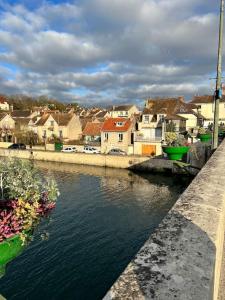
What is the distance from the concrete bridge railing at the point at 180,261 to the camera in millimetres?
2221

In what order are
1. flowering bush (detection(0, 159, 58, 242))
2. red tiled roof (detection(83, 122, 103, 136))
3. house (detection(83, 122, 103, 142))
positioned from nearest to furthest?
flowering bush (detection(0, 159, 58, 242)), house (detection(83, 122, 103, 142)), red tiled roof (detection(83, 122, 103, 136))

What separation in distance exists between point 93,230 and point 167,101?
3808 cm

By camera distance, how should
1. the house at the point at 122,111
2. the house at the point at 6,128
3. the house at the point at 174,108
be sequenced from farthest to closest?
the house at the point at 122,111 → the house at the point at 6,128 → the house at the point at 174,108

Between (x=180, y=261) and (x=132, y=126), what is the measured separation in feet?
152

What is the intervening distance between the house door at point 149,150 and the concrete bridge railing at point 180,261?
38576mm

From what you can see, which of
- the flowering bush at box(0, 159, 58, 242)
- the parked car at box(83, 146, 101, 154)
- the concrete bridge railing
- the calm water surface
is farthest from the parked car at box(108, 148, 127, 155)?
the flowering bush at box(0, 159, 58, 242)

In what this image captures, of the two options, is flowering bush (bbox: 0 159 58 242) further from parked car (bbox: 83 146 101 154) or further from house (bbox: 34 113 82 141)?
house (bbox: 34 113 82 141)

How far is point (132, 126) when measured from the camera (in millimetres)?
48562

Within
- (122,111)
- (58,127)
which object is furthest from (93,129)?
(122,111)

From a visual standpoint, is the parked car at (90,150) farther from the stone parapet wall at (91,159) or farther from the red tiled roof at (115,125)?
the red tiled roof at (115,125)

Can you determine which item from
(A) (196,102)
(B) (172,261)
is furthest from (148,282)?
(A) (196,102)

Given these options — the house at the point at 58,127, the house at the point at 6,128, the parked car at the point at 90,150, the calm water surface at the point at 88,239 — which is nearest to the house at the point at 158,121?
the parked car at the point at 90,150

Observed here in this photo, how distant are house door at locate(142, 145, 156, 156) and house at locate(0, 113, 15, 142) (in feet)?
111

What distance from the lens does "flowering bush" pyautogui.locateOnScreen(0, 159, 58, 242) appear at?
122 inches
